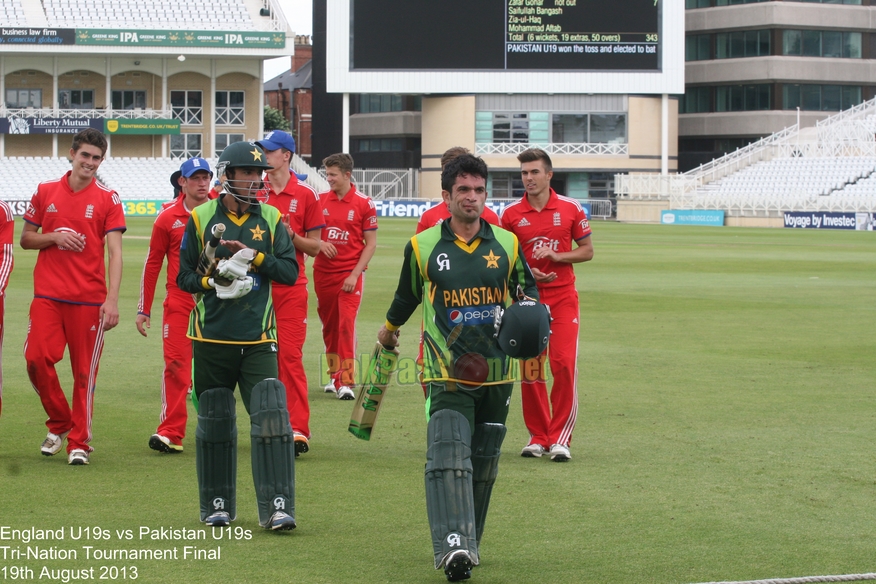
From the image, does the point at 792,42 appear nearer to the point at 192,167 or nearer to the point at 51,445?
the point at 192,167

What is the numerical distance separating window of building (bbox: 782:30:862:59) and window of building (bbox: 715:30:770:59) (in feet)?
3.92

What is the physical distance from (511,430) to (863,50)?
74.6 m

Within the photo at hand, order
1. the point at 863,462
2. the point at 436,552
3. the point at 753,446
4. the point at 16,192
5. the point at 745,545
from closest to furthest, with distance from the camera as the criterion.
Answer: the point at 436,552
the point at 745,545
the point at 863,462
the point at 753,446
the point at 16,192

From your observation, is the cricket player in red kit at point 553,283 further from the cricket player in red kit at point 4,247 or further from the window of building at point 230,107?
the window of building at point 230,107

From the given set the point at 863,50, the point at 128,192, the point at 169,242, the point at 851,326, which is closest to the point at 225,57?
the point at 128,192

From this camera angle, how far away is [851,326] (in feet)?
53.5

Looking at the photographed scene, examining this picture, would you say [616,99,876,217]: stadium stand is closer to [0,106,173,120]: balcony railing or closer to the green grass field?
[0,106,173,120]: balcony railing

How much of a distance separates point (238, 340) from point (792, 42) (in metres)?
75.1

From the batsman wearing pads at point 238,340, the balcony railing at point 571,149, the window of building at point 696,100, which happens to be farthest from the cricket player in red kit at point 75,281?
the window of building at point 696,100

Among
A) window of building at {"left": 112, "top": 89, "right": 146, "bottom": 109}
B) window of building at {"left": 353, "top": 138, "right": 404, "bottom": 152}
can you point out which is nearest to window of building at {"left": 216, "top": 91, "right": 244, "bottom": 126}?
window of building at {"left": 112, "top": 89, "right": 146, "bottom": 109}

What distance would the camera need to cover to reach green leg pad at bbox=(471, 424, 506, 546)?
5.75 metres

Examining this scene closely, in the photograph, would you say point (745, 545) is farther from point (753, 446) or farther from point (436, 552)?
point (753, 446)

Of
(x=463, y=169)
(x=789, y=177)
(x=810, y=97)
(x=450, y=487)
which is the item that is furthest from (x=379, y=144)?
(x=450, y=487)

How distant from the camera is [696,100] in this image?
79688 millimetres
